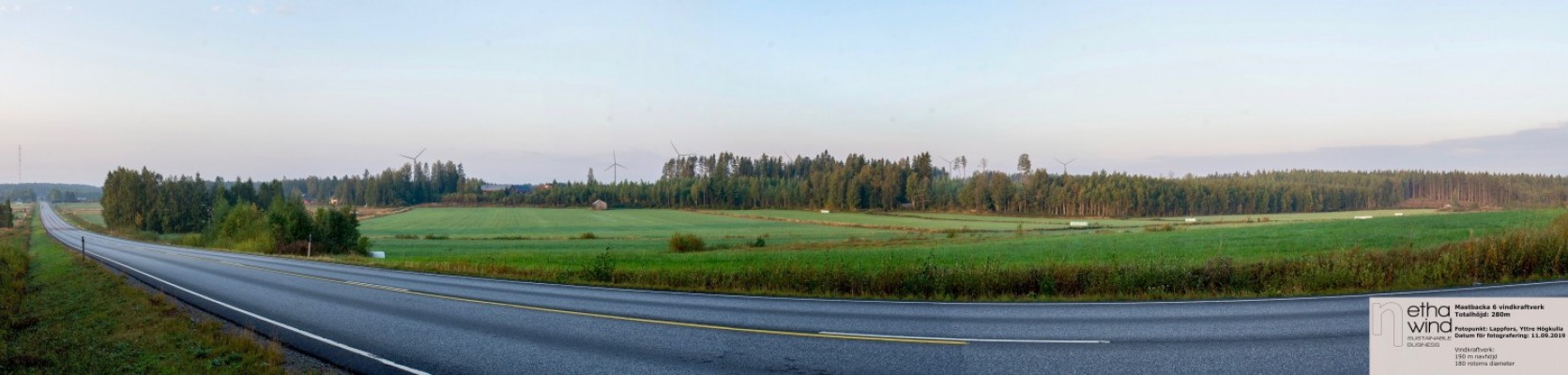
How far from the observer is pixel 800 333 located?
1165cm

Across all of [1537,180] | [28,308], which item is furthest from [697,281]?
[1537,180]

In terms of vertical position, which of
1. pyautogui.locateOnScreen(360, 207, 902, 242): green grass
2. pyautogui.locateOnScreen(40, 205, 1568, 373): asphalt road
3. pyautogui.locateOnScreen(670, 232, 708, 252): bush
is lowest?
pyautogui.locateOnScreen(360, 207, 902, 242): green grass

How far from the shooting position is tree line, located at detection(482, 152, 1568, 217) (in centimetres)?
10350

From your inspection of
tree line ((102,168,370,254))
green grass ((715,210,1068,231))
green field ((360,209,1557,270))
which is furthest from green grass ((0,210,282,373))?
green grass ((715,210,1068,231))

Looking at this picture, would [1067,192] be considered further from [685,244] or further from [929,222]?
[685,244]

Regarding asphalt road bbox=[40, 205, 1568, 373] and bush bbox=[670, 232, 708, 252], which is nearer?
asphalt road bbox=[40, 205, 1568, 373]

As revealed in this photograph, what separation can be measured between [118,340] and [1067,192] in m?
133

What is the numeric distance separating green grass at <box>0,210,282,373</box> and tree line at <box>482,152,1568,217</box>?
101 m

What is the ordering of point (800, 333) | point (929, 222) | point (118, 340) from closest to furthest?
point (800, 333)
point (118, 340)
point (929, 222)

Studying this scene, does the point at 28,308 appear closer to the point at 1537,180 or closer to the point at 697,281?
the point at 697,281

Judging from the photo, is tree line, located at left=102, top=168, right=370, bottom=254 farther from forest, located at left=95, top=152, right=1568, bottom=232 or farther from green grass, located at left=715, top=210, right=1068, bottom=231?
green grass, located at left=715, top=210, right=1068, bottom=231

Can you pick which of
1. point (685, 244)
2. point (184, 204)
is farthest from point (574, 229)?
point (184, 204)

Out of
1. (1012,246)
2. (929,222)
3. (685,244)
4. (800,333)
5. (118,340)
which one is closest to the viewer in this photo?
(800,333)

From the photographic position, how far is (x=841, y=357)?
961 cm
